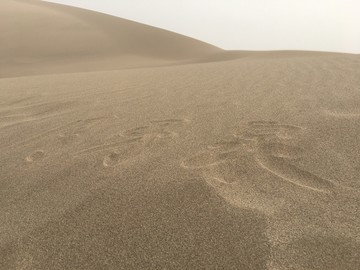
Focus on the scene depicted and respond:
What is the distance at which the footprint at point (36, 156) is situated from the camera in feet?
6.48

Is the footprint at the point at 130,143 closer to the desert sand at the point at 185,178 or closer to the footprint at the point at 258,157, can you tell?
the desert sand at the point at 185,178

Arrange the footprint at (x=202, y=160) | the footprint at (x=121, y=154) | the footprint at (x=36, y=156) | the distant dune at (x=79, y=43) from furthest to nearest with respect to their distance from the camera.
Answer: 1. the distant dune at (x=79, y=43)
2. the footprint at (x=36, y=156)
3. the footprint at (x=121, y=154)
4. the footprint at (x=202, y=160)

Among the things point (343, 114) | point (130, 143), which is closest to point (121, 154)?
point (130, 143)

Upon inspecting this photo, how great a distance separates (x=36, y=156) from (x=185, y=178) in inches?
36.8

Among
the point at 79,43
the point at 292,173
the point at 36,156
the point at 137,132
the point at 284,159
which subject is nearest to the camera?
the point at 292,173

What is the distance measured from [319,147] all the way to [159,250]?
1084 millimetres

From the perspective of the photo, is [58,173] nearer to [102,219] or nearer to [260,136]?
[102,219]

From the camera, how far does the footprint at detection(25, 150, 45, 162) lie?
1.97 m

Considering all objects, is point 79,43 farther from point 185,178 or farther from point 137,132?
point 185,178

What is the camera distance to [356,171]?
1554 millimetres

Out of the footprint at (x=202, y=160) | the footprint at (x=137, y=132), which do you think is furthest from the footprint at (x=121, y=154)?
the footprint at (x=202, y=160)

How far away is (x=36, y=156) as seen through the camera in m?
2.02

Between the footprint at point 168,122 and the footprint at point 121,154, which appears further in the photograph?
the footprint at point 168,122

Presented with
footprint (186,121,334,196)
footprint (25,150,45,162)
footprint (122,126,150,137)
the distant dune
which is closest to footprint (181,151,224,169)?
footprint (186,121,334,196)
